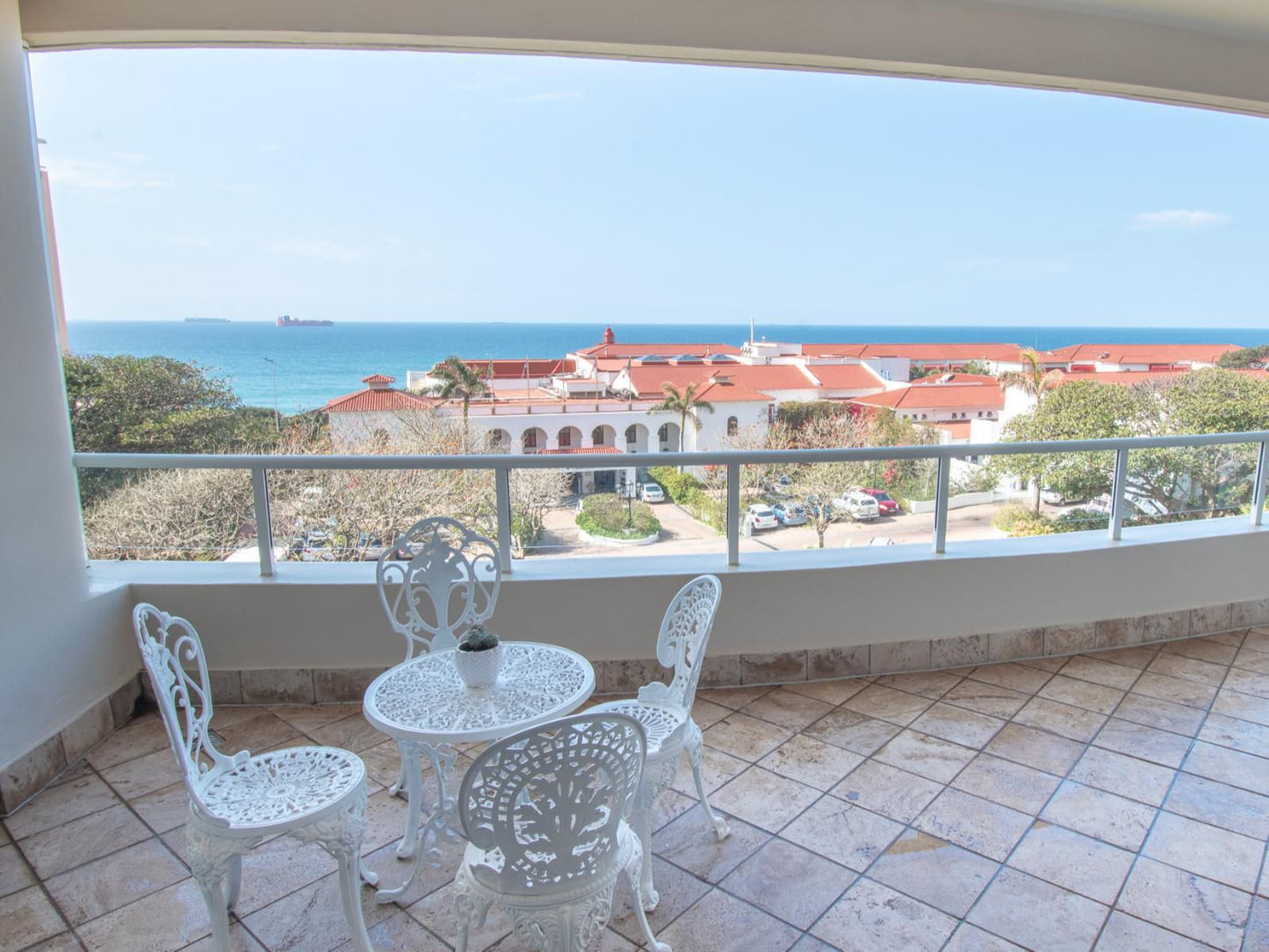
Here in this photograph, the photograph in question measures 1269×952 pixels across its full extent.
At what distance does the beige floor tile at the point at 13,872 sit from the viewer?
7.10 ft

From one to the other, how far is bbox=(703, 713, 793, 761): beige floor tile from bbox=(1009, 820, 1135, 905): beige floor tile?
0.92m

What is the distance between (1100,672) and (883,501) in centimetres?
135

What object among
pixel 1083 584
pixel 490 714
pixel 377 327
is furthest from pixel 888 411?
pixel 377 327

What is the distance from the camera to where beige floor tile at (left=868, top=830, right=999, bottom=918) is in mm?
2059

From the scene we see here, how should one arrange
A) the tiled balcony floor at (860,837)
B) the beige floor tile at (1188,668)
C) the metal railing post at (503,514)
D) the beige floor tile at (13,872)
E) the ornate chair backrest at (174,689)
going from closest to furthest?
the ornate chair backrest at (174,689)
the tiled balcony floor at (860,837)
the beige floor tile at (13,872)
the metal railing post at (503,514)
the beige floor tile at (1188,668)

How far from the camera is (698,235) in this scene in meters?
34.5

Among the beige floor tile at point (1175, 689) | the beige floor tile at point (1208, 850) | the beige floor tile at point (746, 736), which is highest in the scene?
the beige floor tile at point (1208, 850)

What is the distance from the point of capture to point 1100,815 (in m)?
2.44

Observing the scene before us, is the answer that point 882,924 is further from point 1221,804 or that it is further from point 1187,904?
point 1221,804

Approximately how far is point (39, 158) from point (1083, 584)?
4.99m

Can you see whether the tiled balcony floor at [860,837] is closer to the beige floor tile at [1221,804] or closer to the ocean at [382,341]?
the beige floor tile at [1221,804]

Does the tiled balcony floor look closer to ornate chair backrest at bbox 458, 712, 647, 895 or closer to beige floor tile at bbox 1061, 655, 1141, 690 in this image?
beige floor tile at bbox 1061, 655, 1141, 690

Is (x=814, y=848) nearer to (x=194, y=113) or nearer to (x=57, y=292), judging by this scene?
(x=57, y=292)

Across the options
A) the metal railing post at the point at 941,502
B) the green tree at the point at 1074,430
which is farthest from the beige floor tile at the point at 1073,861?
the green tree at the point at 1074,430
